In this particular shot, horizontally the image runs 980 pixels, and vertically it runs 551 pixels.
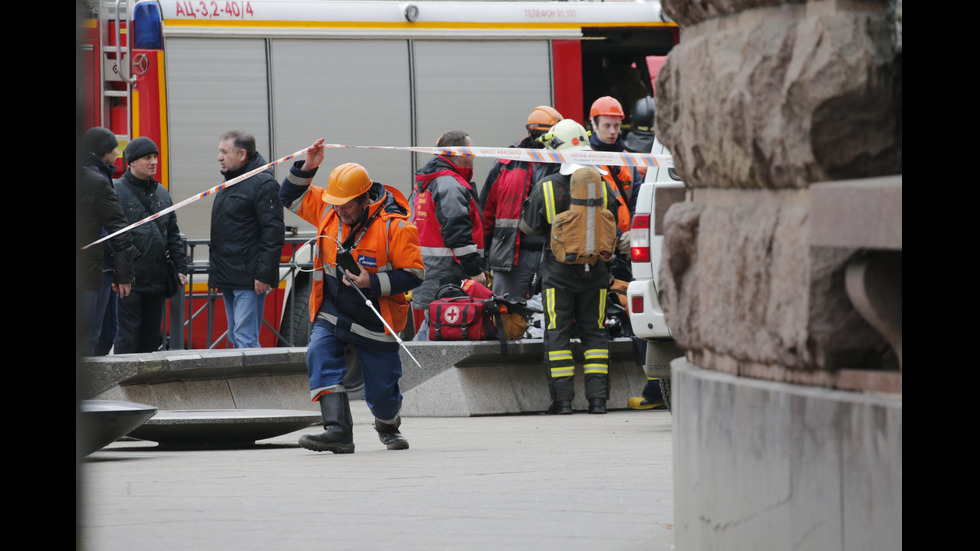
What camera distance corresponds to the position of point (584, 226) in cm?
1145

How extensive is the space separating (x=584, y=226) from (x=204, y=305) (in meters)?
4.33

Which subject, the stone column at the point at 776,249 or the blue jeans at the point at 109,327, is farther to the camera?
the blue jeans at the point at 109,327

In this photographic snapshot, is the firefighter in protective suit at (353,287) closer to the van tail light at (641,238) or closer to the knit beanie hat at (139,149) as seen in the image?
the van tail light at (641,238)

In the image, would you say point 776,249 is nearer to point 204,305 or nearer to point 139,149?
point 139,149

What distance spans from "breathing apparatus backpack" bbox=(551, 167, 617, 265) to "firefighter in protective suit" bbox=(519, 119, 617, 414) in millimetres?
50

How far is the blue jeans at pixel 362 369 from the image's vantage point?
8.75 metres

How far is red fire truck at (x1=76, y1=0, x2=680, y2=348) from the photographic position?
15.1 metres

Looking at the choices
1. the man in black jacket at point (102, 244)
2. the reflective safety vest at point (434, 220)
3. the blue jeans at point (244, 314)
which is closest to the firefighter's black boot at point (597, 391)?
the reflective safety vest at point (434, 220)

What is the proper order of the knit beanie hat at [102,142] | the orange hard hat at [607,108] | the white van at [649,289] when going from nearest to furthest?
the white van at [649,289], the knit beanie hat at [102,142], the orange hard hat at [607,108]

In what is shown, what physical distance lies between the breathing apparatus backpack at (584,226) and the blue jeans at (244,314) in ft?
8.29

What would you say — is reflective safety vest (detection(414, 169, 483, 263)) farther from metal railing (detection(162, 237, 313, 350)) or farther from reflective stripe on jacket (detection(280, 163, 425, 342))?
reflective stripe on jacket (detection(280, 163, 425, 342))

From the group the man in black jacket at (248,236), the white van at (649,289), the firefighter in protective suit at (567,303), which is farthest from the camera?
the man in black jacket at (248,236)
